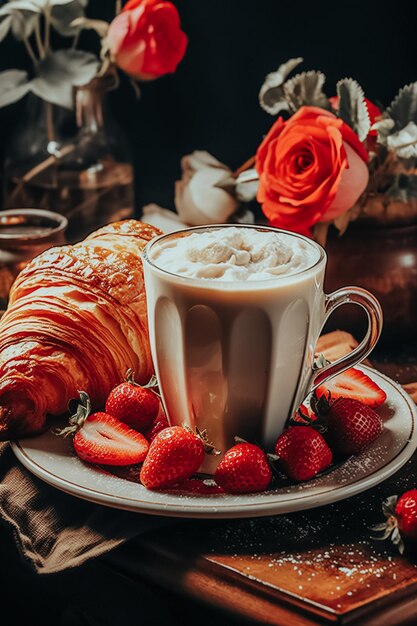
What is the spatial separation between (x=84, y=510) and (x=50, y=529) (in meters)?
0.04

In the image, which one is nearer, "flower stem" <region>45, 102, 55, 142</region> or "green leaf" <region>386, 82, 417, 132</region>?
"green leaf" <region>386, 82, 417, 132</region>

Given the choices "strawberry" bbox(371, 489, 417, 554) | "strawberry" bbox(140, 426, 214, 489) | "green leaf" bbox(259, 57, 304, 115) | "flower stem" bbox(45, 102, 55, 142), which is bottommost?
"strawberry" bbox(371, 489, 417, 554)

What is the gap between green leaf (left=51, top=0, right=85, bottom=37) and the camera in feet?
5.49

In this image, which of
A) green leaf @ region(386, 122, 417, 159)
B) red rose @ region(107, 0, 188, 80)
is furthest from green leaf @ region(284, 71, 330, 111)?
red rose @ region(107, 0, 188, 80)

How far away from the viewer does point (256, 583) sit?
822 millimetres

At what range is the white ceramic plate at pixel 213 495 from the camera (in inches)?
34.2

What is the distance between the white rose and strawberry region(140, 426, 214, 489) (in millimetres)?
633

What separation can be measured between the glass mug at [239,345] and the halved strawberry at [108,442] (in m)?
0.07

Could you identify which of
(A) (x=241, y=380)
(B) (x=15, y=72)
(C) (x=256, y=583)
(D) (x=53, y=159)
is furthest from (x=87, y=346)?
(B) (x=15, y=72)

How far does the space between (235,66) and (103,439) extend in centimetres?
99

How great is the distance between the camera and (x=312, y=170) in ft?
4.06

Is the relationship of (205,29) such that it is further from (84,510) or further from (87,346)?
(84,510)

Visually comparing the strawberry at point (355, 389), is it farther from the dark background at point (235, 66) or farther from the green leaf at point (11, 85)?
the green leaf at point (11, 85)

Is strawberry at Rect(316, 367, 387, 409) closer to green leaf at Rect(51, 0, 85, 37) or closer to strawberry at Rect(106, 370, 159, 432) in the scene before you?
strawberry at Rect(106, 370, 159, 432)
